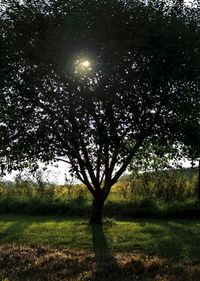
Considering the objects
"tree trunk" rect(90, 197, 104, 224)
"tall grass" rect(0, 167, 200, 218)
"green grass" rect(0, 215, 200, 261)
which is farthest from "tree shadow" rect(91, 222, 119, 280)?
"tall grass" rect(0, 167, 200, 218)

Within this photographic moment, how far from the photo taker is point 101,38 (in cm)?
1677

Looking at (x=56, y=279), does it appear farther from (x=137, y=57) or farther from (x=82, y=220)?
(x=82, y=220)

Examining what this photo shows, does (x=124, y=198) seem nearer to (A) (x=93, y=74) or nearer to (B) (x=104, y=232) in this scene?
(B) (x=104, y=232)

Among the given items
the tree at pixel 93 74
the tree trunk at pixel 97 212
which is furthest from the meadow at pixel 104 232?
the tree at pixel 93 74

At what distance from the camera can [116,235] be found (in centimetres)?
1891

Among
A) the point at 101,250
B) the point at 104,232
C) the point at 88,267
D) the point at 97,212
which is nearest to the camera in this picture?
the point at 88,267

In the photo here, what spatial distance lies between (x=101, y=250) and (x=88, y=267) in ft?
9.33

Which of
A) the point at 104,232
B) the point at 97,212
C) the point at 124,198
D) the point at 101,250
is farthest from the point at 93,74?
the point at 124,198

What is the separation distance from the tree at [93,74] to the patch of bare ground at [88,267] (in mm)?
3567

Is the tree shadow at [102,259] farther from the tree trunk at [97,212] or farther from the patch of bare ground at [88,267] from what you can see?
the tree trunk at [97,212]

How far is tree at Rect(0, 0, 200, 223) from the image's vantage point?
53.2 ft

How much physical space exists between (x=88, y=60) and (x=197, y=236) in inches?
282

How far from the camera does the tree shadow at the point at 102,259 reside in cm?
1252

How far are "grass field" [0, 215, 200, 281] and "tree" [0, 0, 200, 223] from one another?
2.99 metres
